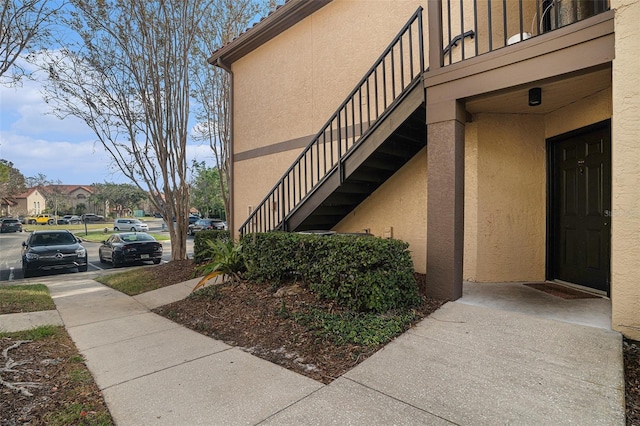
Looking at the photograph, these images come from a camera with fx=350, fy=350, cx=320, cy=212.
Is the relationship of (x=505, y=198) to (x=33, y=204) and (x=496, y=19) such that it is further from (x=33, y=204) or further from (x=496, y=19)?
(x=33, y=204)

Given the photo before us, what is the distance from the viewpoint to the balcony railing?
14.2 feet

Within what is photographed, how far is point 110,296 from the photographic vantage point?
650cm

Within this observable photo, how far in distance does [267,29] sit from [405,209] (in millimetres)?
5656

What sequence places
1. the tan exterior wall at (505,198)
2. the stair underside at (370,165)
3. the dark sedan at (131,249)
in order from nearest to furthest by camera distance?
1. the stair underside at (370,165)
2. the tan exterior wall at (505,198)
3. the dark sedan at (131,249)

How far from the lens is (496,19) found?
5.10 m

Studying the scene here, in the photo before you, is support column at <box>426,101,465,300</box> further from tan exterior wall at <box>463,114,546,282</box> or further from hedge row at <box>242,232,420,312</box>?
tan exterior wall at <box>463,114,546,282</box>

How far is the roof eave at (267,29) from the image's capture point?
7531 millimetres

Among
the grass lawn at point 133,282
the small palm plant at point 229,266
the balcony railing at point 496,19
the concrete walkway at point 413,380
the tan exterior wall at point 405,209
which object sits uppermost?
the balcony railing at point 496,19

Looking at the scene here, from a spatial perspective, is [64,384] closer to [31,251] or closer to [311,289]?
[311,289]

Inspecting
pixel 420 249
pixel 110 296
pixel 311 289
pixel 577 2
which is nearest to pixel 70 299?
pixel 110 296

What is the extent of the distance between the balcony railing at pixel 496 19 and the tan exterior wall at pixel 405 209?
5.44 ft

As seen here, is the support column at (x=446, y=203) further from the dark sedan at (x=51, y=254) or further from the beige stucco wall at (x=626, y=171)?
the dark sedan at (x=51, y=254)

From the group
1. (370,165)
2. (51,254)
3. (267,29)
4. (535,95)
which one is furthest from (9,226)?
(535,95)

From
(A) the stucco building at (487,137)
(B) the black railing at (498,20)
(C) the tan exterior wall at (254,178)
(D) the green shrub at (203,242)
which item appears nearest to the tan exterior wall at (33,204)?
(C) the tan exterior wall at (254,178)
